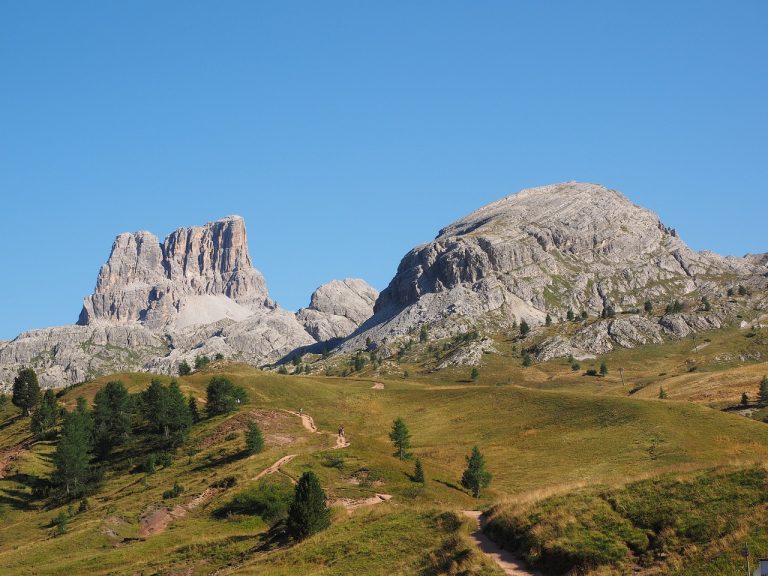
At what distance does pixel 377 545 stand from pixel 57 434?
98.6 metres

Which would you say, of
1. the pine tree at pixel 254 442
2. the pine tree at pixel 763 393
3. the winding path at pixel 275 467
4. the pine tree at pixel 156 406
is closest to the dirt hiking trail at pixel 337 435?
the winding path at pixel 275 467

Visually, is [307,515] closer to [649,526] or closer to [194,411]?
[649,526]

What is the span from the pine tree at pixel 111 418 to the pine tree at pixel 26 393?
20986 mm

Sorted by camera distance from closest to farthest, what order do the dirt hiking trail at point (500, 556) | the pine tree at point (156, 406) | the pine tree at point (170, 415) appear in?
1. the dirt hiking trail at point (500, 556)
2. the pine tree at point (170, 415)
3. the pine tree at point (156, 406)

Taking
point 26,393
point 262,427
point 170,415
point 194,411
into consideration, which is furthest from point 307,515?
point 26,393

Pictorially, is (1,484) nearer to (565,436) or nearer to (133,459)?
(133,459)

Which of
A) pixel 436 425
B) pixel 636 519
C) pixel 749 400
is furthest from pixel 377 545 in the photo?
pixel 749 400

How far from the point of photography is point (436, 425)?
144m

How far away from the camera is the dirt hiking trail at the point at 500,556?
125ft

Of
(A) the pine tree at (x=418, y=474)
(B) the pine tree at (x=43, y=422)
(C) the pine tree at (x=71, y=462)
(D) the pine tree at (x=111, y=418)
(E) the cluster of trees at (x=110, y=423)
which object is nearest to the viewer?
(A) the pine tree at (x=418, y=474)

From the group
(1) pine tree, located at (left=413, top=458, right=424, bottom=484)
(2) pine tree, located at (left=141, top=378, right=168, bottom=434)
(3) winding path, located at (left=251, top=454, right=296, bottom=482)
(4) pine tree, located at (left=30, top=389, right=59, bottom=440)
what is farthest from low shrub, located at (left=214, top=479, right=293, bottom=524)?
(4) pine tree, located at (left=30, top=389, right=59, bottom=440)

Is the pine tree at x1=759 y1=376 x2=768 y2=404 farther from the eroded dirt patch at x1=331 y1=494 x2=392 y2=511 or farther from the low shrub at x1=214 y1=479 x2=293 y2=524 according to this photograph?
the low shrub at x1=214 y1=479 x2=293 y2=524

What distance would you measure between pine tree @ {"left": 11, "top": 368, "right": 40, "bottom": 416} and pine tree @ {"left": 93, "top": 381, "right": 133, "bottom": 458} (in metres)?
21.0

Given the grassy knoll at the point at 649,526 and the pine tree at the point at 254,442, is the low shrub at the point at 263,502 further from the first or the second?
the grassy knoll at the point at 649,526
